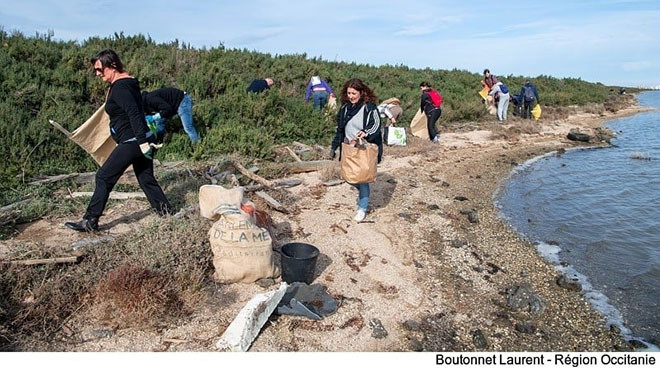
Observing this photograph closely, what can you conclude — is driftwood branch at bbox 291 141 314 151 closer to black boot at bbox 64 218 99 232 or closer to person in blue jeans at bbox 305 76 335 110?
person in blue jeans at bbox 305 76 335 110

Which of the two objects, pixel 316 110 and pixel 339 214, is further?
pixel 316 110

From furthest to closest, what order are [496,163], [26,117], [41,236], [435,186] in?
[496,163], [435,186], [26,117], [41,236]

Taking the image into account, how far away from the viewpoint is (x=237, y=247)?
4.49m

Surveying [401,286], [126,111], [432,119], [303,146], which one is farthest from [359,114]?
[432,119]

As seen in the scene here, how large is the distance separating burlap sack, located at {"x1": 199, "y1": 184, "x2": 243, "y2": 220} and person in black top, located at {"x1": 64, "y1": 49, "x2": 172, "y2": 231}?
0.90 metres

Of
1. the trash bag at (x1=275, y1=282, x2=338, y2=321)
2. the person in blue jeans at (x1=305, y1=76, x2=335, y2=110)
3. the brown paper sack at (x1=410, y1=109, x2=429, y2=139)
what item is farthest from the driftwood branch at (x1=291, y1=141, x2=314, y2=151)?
the trash bag at (x1=275, y1=282, x2=338, y2=321)

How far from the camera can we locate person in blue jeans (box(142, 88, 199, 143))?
21.4 ft

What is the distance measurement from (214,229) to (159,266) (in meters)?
0.65

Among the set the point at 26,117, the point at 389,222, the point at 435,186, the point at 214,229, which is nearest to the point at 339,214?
the point at 389,222

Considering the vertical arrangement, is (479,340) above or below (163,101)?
below

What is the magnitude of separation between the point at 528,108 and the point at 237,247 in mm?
19264

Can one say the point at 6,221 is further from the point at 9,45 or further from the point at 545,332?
the point at 9,45

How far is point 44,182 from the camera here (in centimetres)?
719

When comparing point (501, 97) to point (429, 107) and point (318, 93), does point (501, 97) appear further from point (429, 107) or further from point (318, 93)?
point (318, 93)
